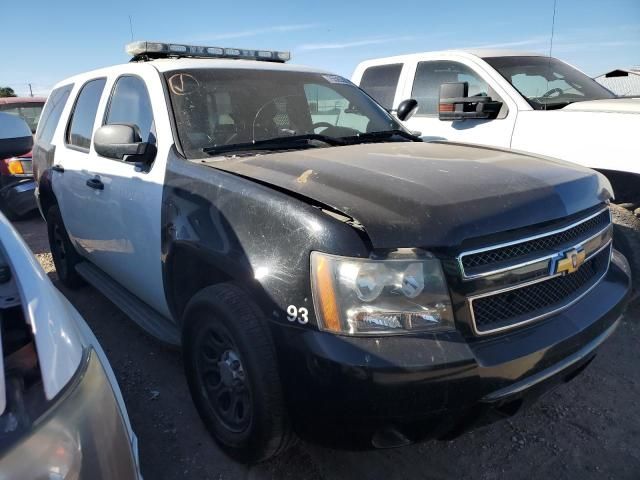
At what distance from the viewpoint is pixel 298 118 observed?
3.27m

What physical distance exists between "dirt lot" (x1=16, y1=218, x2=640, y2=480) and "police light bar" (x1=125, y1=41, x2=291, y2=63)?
88.9 inches

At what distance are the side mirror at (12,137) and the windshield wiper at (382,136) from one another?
1762 mm

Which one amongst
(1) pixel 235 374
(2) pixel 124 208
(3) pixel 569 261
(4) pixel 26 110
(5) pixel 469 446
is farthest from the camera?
(4) pixel 26 110

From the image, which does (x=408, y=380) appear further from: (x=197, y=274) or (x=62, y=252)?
(x=62, y=252)

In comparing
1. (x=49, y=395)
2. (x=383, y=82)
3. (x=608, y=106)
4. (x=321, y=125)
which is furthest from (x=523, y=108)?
(x=49, y=395)

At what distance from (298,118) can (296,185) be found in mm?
1295

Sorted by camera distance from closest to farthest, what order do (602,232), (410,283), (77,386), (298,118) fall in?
(77,386), (410,283), (602,232), (298,118)

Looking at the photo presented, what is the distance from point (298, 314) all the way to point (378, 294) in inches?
11.7

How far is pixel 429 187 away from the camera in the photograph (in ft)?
6.72

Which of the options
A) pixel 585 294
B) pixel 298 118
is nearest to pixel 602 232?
pixel 585 294

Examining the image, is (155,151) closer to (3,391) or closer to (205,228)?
(205,228)

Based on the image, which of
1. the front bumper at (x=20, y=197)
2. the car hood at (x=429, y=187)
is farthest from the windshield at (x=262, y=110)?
the front bumper at (x=20, y=197)

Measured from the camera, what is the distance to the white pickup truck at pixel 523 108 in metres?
4.14

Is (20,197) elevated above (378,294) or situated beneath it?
situated beneath
